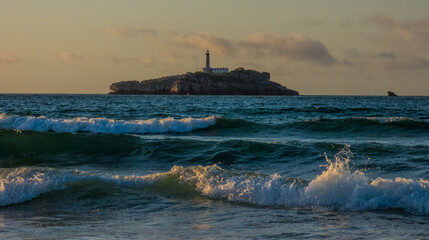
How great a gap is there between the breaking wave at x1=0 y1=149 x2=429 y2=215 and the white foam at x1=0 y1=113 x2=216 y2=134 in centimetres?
1293

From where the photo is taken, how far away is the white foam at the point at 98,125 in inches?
906

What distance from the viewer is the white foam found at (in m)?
23.0

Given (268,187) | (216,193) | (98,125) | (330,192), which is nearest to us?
(330,192)

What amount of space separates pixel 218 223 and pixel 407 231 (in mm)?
2625

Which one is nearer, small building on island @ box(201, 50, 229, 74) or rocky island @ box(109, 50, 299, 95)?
rocky island @ box(109, 50, 299, 95)

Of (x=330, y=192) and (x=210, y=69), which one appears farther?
(x=210, y=69)

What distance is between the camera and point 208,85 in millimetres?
158750

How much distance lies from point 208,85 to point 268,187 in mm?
150666

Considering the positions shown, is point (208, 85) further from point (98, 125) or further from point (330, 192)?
point (330, 192)

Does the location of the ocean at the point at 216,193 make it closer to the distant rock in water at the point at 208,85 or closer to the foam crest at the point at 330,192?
the foam crest at the point at 330,192

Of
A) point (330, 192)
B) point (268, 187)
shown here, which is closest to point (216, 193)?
point (268, 187)

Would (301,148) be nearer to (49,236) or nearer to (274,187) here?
(274,187)

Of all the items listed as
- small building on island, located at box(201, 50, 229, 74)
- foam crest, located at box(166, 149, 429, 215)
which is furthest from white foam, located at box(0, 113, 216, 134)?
small building on island, located at box(201, 50, 229, 74)

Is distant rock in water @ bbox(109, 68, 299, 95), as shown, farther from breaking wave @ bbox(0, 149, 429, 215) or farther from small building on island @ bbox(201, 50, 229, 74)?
breaking wave @ bbox(0, 149, 429, 215)
